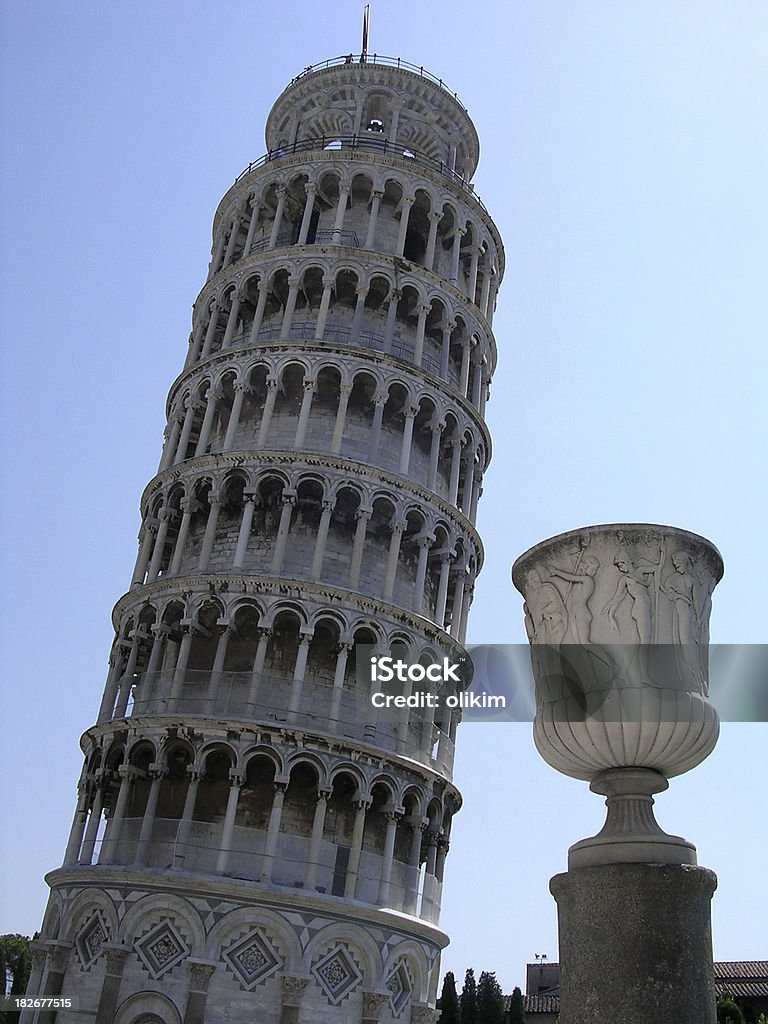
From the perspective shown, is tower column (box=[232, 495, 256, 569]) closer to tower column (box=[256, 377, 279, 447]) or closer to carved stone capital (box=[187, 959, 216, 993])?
tower column (box=[256, 377, 279, 447])

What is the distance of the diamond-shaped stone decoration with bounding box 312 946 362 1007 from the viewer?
23062mm

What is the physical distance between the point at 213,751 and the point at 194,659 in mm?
3355

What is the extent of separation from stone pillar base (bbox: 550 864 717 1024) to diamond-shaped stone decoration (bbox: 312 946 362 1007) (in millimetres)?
18740

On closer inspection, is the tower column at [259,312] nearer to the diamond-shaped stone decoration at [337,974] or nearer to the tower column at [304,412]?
the tower column at [304,412]

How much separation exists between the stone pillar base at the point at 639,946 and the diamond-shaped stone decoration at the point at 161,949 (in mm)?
18939

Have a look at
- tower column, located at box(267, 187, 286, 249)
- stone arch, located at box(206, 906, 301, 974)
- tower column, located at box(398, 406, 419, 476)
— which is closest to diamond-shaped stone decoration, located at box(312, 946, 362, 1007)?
stone arch, located at box(206, 906, 301, 974)

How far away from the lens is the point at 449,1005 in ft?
138

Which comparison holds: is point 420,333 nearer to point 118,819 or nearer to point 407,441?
point 407,441

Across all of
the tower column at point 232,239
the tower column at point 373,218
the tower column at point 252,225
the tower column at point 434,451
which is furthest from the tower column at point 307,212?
the tower column at point 434,451

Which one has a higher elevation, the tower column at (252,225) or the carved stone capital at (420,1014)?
the tower column at (252,225)

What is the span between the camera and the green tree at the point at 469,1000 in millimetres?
41875

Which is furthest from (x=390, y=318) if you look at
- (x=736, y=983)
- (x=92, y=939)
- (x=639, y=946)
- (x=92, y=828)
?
(x=736, y=983)

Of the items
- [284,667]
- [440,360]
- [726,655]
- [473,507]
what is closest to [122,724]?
[284,667]

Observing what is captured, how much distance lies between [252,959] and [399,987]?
13.6 feet
